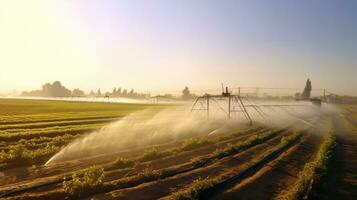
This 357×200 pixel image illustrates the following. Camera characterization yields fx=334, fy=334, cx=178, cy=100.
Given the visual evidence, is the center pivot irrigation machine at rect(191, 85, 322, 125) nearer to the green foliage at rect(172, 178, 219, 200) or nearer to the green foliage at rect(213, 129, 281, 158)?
the green foliage at rect(213, 129, 281, 158)

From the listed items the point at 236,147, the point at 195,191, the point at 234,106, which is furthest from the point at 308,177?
the point at 234,106

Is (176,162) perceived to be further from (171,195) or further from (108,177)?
(171,195)

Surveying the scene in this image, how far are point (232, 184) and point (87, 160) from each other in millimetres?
11285

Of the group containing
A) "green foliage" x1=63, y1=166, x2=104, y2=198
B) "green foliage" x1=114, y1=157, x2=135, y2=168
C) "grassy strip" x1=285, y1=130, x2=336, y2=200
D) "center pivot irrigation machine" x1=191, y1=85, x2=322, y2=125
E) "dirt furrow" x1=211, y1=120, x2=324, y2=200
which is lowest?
"dirt furrow" x1=211, y1=120, x2=324, y2=200

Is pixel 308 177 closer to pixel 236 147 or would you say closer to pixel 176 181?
pixel 176 181

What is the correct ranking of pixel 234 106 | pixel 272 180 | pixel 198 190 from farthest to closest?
pixel 234 106, pixel 272 180, pixel 198 190

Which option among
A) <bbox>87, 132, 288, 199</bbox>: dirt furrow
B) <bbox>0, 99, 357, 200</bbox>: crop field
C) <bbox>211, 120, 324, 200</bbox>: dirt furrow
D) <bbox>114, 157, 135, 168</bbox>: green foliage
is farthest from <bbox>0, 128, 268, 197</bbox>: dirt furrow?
<bbox>211, 120, 324, 200</bbox>: dirt furrow

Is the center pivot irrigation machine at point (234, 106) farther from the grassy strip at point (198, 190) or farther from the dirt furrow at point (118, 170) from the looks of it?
the grassy strip at point (198, 190)

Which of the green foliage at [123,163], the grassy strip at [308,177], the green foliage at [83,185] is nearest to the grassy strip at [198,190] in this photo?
the grassy strip at [308,177]

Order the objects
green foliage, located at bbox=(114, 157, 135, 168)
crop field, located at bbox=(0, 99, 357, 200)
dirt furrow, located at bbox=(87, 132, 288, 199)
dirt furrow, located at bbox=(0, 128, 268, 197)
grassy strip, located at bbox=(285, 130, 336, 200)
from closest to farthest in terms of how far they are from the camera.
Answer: dirt furrow, located at bbox=(87, 132, 288, 199), crop field, located at bbox=(0, 99, 357, 200), grassy strip, located at bbox=(285, 130, 336, 200), dirt furrow, located at bbox=(0, 128, 268, 197), green foliage, located at bbox=(114, 157, 135, 168)

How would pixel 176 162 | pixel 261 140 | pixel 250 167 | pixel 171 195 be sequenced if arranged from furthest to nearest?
pixel 261 140, pixel 176 162, pixel 250 167, pixel 171 195

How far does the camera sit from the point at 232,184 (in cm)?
1784

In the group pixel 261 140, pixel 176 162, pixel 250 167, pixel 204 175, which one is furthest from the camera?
pixel 261 140

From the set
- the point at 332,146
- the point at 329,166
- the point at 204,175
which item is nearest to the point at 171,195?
the point at 204,175
